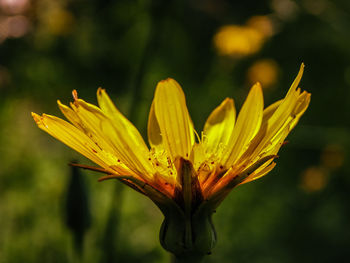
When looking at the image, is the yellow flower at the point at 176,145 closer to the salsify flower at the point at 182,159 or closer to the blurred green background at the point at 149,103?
the salsify flower at the point at 182,159

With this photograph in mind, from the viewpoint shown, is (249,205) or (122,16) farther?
(122,16)

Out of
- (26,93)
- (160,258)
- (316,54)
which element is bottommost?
(160,258)

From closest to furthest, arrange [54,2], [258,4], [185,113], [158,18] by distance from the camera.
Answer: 1. [185,113]
2. [158,18]
3. [54,2]
4. [258,4]

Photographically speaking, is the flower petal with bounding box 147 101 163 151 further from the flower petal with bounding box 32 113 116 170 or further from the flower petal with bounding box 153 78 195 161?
the flower petal with bounding box 32 113 116 170

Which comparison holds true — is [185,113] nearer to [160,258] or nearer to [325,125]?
[160,258]

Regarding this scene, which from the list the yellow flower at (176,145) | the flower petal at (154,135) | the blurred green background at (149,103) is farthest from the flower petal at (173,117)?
the blurred green background at (149,103)

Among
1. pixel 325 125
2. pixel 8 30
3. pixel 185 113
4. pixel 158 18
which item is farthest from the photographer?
pixel 325 125

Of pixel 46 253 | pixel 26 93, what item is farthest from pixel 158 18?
pixel 26 93
